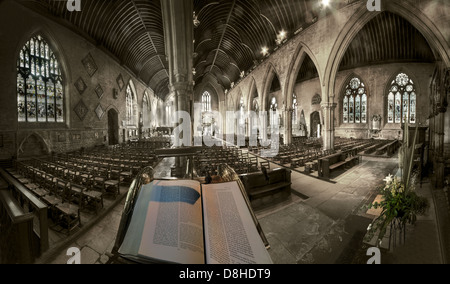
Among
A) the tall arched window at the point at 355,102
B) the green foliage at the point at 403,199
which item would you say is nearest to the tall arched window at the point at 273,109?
the tall arched window at the point at 355,102

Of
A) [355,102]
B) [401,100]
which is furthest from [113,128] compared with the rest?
[401,100]

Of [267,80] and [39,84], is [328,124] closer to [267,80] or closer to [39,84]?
[267,80]

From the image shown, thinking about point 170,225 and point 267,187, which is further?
point 267,187

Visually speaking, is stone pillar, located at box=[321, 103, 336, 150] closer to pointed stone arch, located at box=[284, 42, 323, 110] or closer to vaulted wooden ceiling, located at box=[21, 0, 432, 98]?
pointed stone arch, located at box=[284, 42, 323, 110]

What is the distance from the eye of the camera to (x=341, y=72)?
822 inches

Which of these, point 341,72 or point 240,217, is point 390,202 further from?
point 341,72

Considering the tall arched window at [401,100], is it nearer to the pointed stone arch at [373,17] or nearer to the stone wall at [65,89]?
the pointed stone arch at [373,17]

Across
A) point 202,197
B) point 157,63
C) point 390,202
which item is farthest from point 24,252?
point 157,63

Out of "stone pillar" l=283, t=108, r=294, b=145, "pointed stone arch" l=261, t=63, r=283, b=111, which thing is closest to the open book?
"stone pillar" l=283, t=108, r=294, b=145

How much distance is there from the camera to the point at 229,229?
115 cm

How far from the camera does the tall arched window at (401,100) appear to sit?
57.7ft

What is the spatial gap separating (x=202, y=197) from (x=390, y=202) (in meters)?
2.37

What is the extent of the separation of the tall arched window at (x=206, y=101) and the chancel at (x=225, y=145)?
1012 cm

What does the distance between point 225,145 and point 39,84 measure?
41.2 ft
